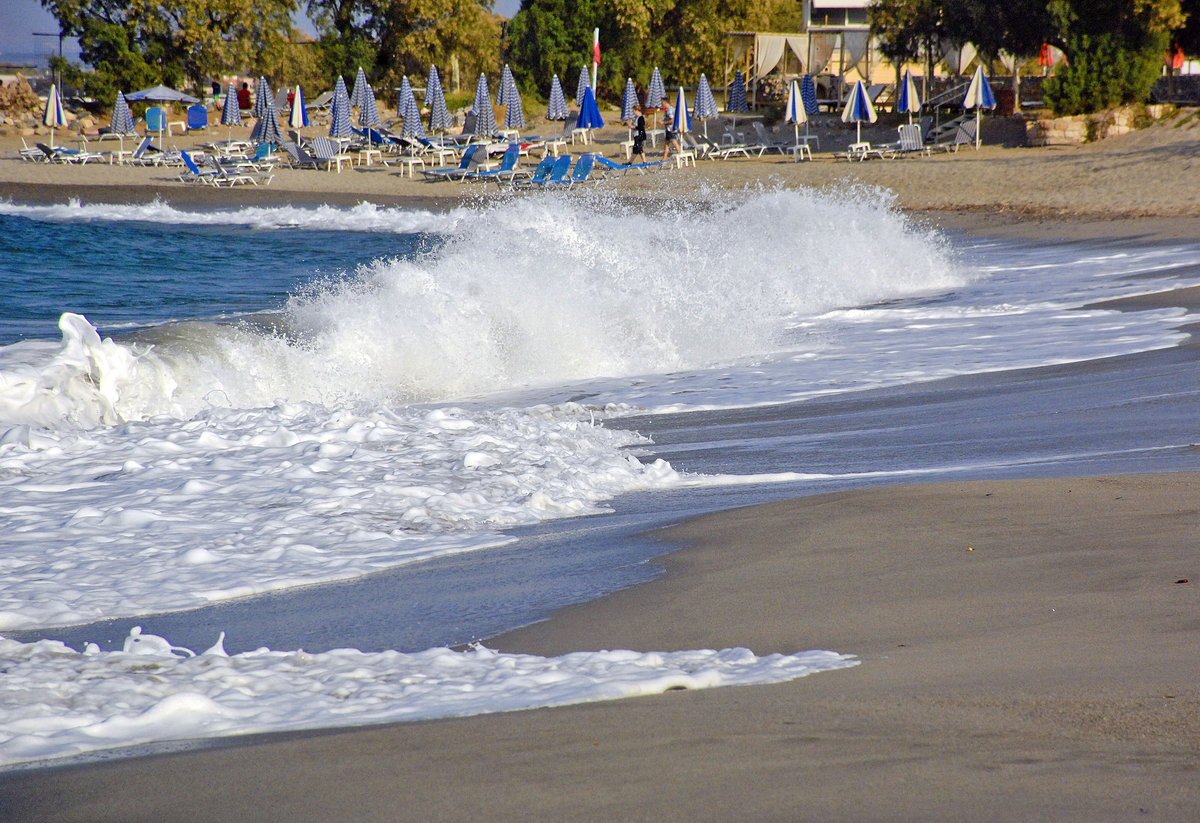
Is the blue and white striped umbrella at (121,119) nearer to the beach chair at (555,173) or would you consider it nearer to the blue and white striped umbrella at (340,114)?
the blue and white striped umbrella at (340,114)

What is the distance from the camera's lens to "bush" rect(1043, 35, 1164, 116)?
2819cm

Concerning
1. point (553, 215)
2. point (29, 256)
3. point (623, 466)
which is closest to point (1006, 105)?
point (553, 215)

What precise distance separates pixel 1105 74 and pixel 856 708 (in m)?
30.0

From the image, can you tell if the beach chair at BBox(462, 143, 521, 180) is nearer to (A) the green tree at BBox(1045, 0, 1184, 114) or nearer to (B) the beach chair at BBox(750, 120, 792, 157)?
(B) the beach chair at BBox(750, 120, 792, 157)

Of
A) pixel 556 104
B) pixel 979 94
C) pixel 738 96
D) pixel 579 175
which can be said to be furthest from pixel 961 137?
pixel 556 104

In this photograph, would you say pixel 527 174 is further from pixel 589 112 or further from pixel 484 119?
pixel 589 112

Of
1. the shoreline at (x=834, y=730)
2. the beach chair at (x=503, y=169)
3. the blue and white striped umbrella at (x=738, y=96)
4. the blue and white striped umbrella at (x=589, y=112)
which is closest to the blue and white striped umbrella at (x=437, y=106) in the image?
the blue and white striped umbrella at (x=589, y=112)

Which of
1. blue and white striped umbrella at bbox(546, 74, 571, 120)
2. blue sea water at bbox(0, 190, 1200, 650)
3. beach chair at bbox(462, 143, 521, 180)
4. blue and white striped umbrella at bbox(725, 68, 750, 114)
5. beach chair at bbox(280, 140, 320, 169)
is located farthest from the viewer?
blue and white striped umbrella at bbox(725, 68, 750, 114)

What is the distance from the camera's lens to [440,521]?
4668 mm

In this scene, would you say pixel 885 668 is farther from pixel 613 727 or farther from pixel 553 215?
pixel 553 215

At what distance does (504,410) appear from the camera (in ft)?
25.5

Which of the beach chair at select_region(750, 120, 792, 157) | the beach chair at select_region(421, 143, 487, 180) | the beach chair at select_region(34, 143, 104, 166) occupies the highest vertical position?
the beach chair at select_region(34, 143, 104, 166)

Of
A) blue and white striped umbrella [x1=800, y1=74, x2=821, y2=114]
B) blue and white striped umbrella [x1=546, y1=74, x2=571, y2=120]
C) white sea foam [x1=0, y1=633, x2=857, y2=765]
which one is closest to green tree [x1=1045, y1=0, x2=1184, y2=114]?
blue and white striped umbrella [x1=800, y1=74, x2=821, y2=114]

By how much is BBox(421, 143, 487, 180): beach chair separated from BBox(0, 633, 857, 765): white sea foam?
27705 millimetres
